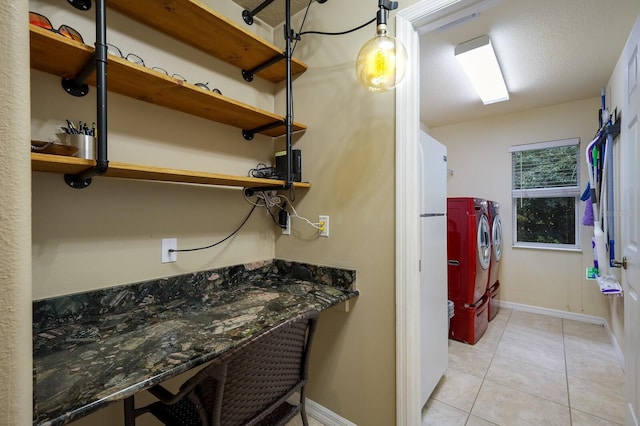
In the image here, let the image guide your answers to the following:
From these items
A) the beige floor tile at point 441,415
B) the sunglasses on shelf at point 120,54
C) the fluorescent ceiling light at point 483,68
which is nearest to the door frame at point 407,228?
the beige floor tile at point 441,415

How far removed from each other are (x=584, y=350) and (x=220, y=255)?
10.7ft

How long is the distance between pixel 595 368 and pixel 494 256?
124 centimetres

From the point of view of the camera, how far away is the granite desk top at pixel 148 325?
69cm

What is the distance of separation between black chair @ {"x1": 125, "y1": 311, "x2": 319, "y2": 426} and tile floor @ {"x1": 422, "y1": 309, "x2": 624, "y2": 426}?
115cm

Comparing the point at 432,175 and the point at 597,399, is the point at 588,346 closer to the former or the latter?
the point at 597,399

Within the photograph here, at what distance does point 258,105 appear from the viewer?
176cm

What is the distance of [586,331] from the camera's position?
2910mm

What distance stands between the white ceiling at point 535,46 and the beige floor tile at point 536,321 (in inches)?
98.6

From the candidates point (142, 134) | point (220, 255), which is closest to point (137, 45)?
point (142, 134)

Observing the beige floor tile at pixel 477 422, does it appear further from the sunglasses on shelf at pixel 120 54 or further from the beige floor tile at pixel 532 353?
the sunglasses on shelf at pixel 120 54

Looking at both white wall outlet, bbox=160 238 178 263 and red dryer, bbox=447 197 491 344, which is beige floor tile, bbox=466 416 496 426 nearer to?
red dryer, bbox=447 197 491 344

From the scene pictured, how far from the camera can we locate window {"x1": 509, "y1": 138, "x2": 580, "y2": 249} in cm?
328

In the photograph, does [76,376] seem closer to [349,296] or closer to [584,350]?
[349,296]

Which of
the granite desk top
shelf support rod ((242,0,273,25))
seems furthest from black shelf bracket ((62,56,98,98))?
shelf support rod ((242,0,273,25))
